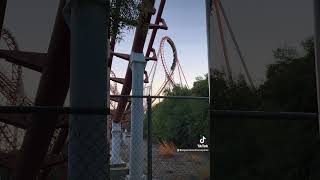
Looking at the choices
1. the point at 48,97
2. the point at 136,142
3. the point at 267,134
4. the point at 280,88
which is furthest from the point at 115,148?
the point at 267,134

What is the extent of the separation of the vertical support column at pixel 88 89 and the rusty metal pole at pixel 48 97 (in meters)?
1.18

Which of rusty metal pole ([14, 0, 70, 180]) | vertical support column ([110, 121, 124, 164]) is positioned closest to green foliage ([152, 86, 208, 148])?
vertical support column ([110, 121, 124, 164])

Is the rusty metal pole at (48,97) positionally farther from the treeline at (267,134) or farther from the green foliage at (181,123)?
the green foliage at (181,123)

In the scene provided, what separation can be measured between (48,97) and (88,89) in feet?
5.31

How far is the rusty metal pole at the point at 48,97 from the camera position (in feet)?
12.4

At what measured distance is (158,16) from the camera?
1537cm

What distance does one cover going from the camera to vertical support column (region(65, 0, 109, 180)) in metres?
2.51

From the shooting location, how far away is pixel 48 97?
157 inches

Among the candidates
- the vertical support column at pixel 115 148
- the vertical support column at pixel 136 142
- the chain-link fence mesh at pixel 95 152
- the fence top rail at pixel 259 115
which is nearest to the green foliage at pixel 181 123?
the vertical support column at pixel 115 148

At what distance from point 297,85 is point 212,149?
1.29 m

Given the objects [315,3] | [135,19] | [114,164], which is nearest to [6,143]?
[135,19]

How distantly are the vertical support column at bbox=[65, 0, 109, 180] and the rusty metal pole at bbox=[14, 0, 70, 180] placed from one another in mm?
1180

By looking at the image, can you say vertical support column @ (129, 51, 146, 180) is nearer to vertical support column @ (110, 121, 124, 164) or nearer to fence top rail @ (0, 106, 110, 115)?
vertical support column @ (110, 121, 124, 164)

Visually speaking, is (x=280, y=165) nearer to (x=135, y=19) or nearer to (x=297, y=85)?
(x=297, y=85)
